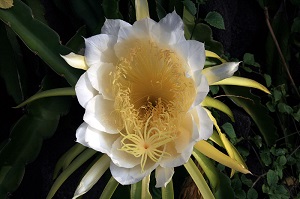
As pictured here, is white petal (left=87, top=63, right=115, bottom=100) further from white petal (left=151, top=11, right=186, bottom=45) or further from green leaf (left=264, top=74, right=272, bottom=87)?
green leaf (left=264, top=74, right=272, bottom=87)

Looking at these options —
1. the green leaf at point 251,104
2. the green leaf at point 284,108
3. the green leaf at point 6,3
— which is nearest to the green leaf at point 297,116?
the green leaf at point 284,108

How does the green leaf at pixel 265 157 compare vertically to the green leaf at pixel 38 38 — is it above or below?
below

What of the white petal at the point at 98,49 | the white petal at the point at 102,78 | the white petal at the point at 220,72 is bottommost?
the white petal at the point at 102,78

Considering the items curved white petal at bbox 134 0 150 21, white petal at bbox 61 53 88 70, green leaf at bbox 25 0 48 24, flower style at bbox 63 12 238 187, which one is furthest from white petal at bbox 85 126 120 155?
green leaf at bbox 25 0 48 24

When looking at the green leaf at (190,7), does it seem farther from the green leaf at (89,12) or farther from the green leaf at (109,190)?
the green leaf at (109,190)

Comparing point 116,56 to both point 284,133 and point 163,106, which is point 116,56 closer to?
point 163,106

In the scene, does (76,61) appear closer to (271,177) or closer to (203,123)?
(203,123)
